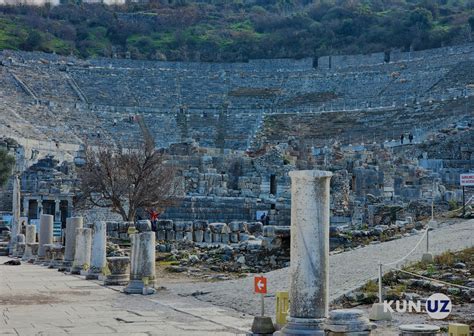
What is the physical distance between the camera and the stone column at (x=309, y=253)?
28.1ft

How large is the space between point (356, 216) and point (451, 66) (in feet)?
137

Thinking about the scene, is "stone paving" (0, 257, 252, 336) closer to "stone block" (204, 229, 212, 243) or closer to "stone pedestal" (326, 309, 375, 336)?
"stone pedestal" (326, 309, 375, 336)

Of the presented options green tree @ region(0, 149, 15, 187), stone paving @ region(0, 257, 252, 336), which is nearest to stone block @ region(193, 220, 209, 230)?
stone paving @ region(0, 257, 252, 336)

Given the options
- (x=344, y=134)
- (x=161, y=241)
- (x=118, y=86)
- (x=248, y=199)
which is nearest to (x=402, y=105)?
(x=344, y=134)

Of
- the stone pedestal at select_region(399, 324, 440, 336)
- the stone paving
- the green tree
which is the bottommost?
the stone paving

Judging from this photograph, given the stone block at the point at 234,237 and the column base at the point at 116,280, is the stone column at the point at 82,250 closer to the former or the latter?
the column base at the point at 116,280

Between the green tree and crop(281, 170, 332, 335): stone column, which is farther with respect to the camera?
the green tree

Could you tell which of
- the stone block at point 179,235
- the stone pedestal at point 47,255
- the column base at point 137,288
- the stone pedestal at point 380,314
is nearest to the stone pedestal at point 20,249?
the stone pedestal at point 47,255

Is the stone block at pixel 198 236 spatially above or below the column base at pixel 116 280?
above

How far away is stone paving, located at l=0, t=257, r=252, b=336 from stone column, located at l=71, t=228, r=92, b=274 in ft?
8.08

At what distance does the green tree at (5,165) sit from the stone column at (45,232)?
54.3 ft

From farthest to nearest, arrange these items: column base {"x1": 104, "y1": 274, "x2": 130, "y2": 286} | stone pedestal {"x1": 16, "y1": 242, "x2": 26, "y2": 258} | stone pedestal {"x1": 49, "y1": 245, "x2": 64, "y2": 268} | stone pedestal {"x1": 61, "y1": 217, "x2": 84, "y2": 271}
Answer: stone pedestal {"x1": 16, "y1": 242, "x2": 26, "y2": 258} → stone pedestal {"x1": 49, "y1": 245, "x2": 64, "y2": 268} → stone pedestal {"x1": 61, "y1": 217, "x2": 84, "y2": 271} → column base {"x1": 104, "y1": 274, "x2": 130, "y2": 286}

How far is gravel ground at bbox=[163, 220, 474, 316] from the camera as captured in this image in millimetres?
12453

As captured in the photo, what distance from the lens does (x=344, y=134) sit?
55.3 meters
